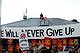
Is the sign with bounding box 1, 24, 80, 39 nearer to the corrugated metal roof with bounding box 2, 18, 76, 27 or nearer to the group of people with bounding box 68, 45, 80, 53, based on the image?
the group of people with bounding box 68, 45, 80, 53

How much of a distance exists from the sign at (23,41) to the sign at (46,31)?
0.06 metres

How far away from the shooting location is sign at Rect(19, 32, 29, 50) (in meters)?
3.42

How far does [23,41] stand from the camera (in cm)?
348

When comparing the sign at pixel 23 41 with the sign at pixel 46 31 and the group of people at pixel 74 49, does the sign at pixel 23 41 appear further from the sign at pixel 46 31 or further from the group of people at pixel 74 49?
the group of people at pixel 74 49

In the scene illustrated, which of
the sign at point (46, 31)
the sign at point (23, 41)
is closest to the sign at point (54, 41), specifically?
the sign at point (46, 31)

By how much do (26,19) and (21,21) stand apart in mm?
110

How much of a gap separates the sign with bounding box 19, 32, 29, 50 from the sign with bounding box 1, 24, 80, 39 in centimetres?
6

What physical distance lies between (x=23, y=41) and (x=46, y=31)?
0.40 meters

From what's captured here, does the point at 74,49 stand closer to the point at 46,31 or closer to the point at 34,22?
the point at 46,31

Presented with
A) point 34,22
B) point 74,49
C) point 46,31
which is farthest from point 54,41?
point 34,22

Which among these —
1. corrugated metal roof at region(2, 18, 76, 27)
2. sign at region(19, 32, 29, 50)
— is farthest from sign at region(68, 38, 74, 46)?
sign at region(19, 32, 29, 50)

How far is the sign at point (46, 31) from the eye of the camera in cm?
336

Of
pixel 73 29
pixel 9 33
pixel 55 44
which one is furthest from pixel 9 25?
pixel 73 29

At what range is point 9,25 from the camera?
392 centimetres
